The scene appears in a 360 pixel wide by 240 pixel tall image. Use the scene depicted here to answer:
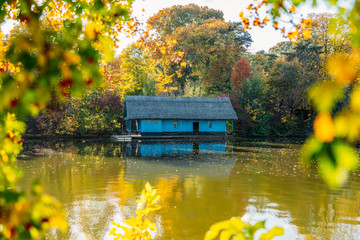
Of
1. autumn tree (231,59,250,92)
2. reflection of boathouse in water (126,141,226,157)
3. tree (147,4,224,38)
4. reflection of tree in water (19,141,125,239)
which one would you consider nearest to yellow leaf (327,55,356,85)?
reflection of tree in water (19,141,125,239)

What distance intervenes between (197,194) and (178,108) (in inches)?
961

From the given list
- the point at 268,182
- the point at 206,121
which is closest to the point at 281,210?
the point at 268,182

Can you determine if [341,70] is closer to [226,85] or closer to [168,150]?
[168,150]

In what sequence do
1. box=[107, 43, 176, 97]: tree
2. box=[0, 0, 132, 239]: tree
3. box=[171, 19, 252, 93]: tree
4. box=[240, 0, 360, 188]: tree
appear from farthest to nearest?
1. box=[171, 19, 252, 93]: tree
2. box=[107, 43, 176, 97]: tree
3. box=[0, 0, 132, 239]: tree
4. box=[240, 0, 360, 188]: tree

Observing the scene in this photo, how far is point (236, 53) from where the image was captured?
4528 cm

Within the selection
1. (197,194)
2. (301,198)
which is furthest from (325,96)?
(301,198)

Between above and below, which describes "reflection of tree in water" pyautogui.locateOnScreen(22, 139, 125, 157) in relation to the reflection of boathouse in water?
above

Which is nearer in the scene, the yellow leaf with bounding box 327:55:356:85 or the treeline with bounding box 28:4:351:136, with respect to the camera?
the yellow leaf with bounding box 327:55:356:85

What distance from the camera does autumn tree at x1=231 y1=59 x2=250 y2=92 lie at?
40438 millimetres

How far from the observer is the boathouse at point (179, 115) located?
3322 centimetres

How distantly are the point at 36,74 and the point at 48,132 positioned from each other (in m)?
33.5

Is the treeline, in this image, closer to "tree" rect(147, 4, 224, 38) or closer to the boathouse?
the boathouse

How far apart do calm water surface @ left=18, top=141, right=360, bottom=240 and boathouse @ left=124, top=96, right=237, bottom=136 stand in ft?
49.3

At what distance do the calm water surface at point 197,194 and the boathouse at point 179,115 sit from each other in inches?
591
